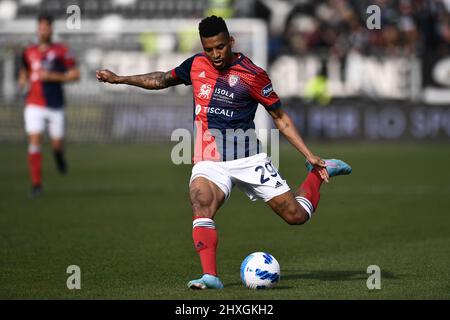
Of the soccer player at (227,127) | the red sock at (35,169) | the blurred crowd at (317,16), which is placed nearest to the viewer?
the soccer player at (227,127)

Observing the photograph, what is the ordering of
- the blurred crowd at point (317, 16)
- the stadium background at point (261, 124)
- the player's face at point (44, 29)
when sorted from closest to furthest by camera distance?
the stadium background at point (261, 124) → the player's face at point (44, 29) → the blurred crowd at point (317, 16)

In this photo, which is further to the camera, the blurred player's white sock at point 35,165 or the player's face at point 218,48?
the blurred player's white sock at point 35,165

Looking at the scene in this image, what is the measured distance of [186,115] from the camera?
25672 mm

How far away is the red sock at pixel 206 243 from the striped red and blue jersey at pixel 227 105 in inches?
24.9

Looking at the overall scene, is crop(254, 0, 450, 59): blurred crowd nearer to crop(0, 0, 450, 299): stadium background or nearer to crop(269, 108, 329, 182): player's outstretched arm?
crop(0, 0, 450, 299): stadium background

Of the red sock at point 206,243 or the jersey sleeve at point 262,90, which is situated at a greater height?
the jersey sleeve at point 262,90

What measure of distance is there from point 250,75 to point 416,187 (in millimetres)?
9330

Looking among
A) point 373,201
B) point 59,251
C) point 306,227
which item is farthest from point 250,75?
point 373,201

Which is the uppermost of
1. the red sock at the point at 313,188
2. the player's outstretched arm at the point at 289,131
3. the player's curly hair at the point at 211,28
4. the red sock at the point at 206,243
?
the player's curly hair at the point at 211,28

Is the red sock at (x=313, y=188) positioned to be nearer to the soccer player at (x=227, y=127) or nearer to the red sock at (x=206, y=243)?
the soccer player at (x=227, y=127)

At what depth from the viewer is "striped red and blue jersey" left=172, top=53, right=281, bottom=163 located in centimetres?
847

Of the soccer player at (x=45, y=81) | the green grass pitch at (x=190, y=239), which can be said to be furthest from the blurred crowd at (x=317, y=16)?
the soccer player at (x=45, y=81)

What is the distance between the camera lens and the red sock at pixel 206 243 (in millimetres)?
7996

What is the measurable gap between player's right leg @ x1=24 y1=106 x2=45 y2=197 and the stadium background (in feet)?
1.07
